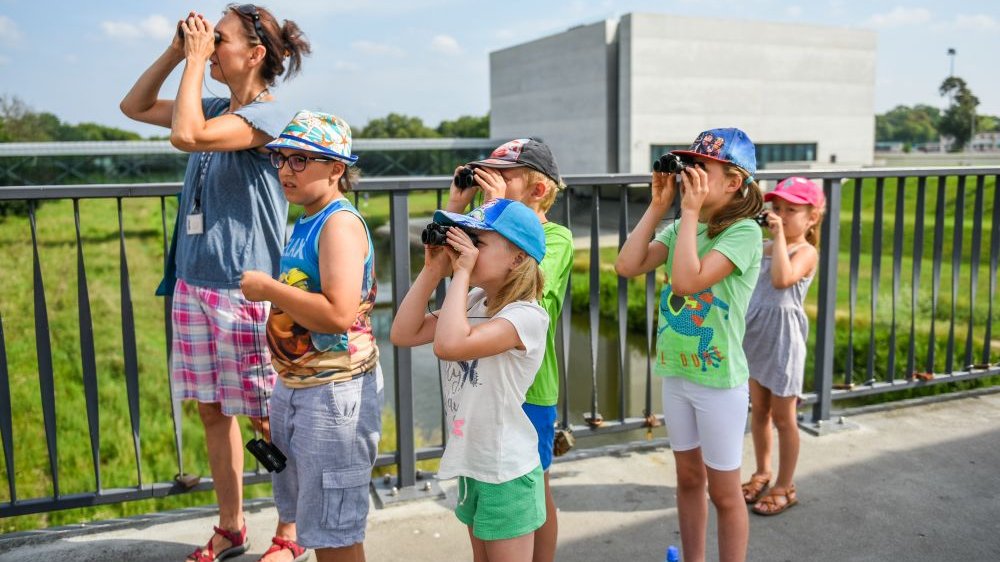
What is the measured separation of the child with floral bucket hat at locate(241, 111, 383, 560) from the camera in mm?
2057

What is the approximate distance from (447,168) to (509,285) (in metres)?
48.6

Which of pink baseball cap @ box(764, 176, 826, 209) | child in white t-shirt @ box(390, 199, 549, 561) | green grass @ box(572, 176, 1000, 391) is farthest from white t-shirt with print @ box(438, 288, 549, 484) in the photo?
green grass @ box(572, 176, 1000, 391)

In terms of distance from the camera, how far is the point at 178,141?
2277 millimetres

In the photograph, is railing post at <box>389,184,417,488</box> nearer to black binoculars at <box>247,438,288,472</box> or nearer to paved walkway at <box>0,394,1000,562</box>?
paved walkway at <box>0,394,1000,562</box>

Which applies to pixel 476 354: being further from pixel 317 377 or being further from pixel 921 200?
pixel 921 200

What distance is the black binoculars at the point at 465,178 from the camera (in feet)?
7.39

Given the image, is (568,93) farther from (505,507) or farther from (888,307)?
(505,507)

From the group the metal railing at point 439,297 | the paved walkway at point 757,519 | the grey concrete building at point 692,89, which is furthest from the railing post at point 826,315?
the grey concrete building at point 692,89

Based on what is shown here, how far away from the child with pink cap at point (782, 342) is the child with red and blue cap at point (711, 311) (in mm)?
736

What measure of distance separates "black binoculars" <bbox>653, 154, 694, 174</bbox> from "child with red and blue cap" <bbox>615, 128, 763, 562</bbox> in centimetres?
1

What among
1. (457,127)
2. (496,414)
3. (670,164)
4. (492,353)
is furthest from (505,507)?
(457,127)

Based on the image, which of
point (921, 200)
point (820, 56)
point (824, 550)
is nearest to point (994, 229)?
point (921, 200)

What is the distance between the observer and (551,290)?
220 cm

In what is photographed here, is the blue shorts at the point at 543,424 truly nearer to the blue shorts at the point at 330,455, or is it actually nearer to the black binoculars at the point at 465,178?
the blue shorts at the point at 330,455
